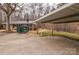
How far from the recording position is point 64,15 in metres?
2.05

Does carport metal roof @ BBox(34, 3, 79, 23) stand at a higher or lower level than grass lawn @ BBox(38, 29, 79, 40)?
higher

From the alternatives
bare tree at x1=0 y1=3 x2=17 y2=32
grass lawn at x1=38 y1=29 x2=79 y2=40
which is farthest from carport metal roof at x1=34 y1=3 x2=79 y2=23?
bare tree at x1=0 y1=3 x2=17 y2=32

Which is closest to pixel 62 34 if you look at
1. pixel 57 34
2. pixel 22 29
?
pixel 57 34

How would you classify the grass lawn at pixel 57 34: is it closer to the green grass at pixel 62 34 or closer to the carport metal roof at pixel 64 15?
the green grass at pixel 62 34

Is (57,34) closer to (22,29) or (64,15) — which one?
(64,15)

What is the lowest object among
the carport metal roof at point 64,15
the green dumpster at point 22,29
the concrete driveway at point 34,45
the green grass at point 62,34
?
the concrete driveway at point 34,45

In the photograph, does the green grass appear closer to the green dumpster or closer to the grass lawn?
the grass lawn

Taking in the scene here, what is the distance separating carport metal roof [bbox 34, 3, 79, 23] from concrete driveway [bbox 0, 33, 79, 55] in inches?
6.5

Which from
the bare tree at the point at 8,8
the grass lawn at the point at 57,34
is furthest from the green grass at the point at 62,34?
the bare tree at the point at 8,8

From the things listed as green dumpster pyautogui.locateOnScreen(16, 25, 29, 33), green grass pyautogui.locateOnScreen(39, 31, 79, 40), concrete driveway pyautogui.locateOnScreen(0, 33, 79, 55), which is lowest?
concrete driveway pyautogui.locateOnScreen(0, 33, 79, 55)

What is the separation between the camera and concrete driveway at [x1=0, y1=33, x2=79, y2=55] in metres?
2.06

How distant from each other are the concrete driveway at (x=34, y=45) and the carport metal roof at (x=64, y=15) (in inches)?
6.5

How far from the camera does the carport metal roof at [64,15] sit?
1923mm

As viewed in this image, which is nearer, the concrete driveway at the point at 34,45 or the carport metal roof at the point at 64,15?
the carport metal roof at the point at 64,15
